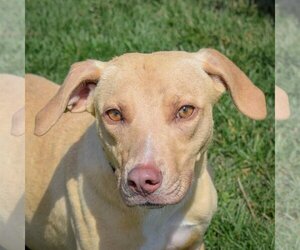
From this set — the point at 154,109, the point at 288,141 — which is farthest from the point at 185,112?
the point at 288,141

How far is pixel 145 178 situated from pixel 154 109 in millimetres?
348

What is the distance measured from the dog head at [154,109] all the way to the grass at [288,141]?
1192mm

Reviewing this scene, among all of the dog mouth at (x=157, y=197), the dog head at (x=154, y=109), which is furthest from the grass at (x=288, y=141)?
the dog mouth at (x=157, y=197)

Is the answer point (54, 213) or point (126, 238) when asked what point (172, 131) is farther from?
point (54, 213)

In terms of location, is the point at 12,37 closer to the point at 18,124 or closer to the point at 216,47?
the point at 18,124

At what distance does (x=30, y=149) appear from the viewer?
14.1 feet

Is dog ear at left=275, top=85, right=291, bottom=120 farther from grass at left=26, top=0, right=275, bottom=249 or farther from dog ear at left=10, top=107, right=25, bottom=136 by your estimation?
dog ear at left=10, top=107, right=25, bottom=136

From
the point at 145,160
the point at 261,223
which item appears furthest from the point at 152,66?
the point at 261,223

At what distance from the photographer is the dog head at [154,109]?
3.35 m

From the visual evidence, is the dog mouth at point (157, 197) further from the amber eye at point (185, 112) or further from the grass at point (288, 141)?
the grass at point (288, 141)

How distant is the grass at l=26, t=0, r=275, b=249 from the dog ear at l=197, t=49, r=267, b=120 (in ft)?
4.09

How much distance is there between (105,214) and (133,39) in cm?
309

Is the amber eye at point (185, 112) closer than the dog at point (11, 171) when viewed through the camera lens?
Yes

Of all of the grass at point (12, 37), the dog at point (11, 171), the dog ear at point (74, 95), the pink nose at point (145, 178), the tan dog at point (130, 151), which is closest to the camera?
the pink nose at point (145, 178)
